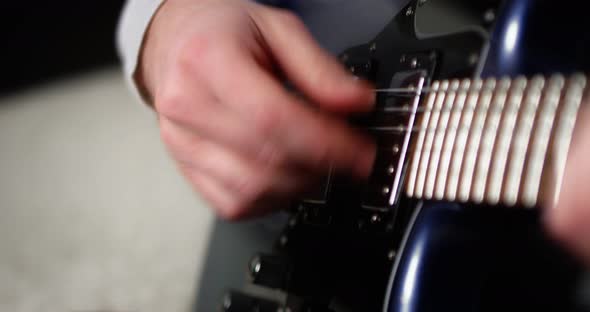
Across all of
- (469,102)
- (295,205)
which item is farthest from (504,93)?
(295,205)

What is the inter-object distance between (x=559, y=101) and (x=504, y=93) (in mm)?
48

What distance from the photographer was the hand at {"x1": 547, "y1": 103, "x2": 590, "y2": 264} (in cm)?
31

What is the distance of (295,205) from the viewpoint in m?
0.62

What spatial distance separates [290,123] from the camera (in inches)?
18.0

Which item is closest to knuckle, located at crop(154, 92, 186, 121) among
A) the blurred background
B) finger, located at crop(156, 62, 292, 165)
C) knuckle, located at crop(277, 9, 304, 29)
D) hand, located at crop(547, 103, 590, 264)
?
finger, located at crop(156, 62, 292, 165)

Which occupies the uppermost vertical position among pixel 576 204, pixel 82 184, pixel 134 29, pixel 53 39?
pixel 53 39

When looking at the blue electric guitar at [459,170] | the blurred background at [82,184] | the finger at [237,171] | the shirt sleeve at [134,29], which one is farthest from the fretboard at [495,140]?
the blurred background at [82,184]

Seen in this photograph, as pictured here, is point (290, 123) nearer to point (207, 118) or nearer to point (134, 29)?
point (207, 118)

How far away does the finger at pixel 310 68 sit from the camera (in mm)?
477

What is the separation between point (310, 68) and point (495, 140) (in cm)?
18

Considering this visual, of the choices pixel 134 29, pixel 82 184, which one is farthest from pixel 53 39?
pixel 134 29

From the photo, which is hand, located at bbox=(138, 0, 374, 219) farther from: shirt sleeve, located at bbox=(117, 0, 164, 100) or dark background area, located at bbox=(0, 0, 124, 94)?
dark background area, located at bbox=(0, 0, 124, 94)

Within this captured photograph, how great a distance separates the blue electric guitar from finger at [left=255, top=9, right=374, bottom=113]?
5 centimetres

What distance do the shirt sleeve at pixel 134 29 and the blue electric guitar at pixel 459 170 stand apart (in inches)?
10.3
